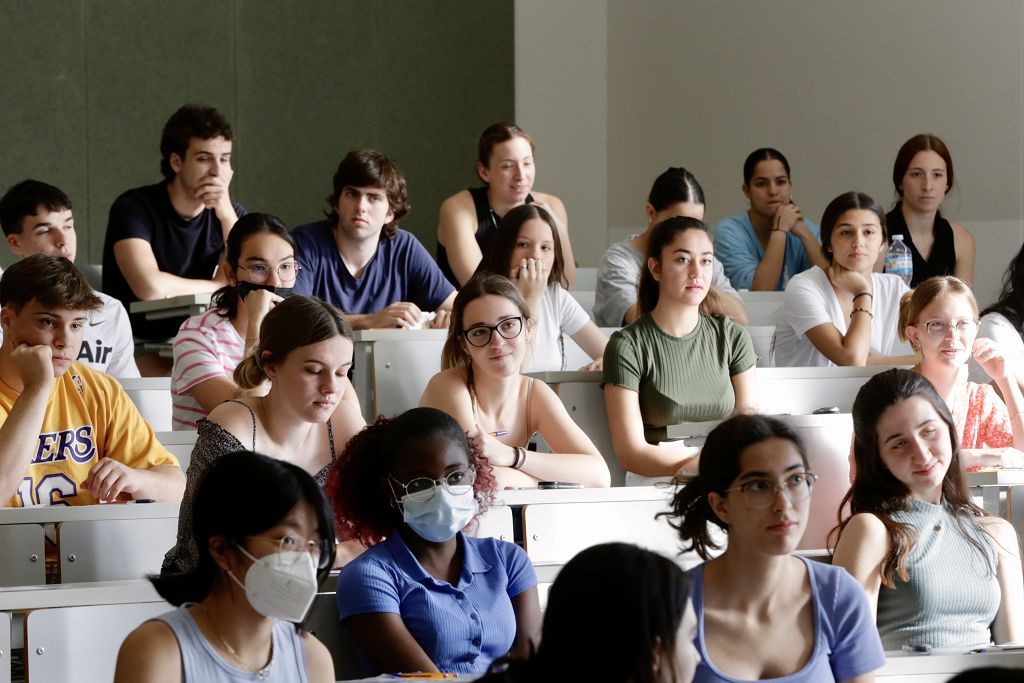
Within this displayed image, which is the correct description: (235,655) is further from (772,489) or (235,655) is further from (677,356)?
(677,356)

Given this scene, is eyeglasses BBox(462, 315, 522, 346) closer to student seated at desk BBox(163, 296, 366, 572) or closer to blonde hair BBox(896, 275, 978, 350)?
student seated at desk BBox(163, 296, 366, 572)

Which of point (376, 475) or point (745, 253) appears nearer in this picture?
point (376, 475)

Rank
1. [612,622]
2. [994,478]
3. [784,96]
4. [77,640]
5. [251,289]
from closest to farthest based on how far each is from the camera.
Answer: [612,622] < [77,640] < [994,478] < [251,289] < [784,96]

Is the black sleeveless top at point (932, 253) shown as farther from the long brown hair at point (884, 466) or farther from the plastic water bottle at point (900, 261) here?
the long brown hair at point (884, 466)

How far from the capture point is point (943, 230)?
5574 millimetres

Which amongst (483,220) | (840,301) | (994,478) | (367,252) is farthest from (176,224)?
(994,478)

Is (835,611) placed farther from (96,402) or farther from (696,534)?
(96,402)

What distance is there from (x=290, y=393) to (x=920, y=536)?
122cm

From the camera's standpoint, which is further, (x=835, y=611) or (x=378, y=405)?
(x=378, y=405)

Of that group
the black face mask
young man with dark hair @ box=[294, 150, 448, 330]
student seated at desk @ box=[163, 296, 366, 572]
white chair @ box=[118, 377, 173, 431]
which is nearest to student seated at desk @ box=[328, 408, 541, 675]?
student seated at desk @ box=[163, 296, 366, 572]

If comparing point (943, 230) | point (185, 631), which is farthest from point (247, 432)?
point (943, 230)

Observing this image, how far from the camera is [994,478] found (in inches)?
116

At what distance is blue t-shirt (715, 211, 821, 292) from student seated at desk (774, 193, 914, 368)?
40.2 inches

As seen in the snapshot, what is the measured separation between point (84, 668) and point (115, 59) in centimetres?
588
